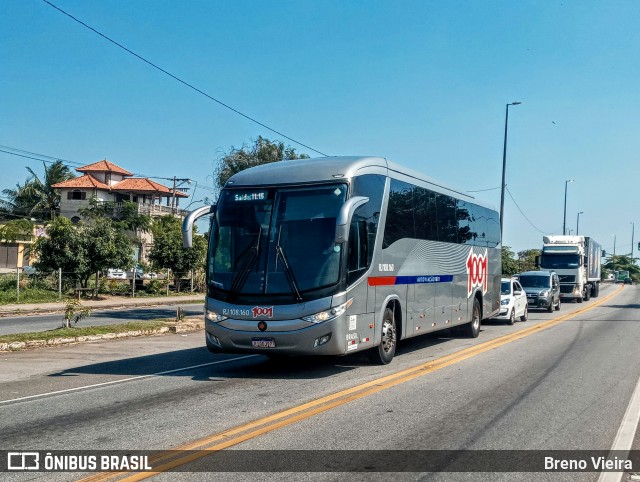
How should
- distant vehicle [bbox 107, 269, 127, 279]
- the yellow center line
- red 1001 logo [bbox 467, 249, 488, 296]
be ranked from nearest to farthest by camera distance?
1. the yellow center line
2. red 1001 logo [bbox 467, 249, 488, 296]
3. distant vehicle [bbox 107, 269, 127, 279]

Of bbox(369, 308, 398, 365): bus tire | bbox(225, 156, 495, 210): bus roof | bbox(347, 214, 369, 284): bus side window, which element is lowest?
bbox(369, 308, 398, 365): bus tire

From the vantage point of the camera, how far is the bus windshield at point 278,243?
35.6 feet

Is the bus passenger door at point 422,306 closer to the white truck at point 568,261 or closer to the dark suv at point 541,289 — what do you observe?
the dark suv at point 541,289

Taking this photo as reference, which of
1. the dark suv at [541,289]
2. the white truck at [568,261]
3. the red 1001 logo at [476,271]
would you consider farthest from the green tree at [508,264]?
the red 1001 logo at [476,271]

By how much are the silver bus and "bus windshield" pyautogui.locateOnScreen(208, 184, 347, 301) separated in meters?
0.02

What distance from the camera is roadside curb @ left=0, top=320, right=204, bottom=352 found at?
49.6ft

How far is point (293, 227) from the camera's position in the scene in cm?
1107

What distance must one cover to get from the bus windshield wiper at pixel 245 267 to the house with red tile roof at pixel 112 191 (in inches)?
2177

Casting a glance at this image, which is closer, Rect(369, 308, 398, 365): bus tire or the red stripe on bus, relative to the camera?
the red stripe on bus

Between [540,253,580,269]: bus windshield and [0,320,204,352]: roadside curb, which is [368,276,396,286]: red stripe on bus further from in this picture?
[540,253,580,269]: bus windshield

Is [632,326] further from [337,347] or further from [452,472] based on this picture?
[452,472]

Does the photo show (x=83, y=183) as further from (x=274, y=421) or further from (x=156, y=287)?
(x=274, y=421)

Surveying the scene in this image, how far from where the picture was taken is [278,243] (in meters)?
11.0

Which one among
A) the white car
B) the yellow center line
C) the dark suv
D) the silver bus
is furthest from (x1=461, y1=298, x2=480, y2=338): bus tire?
the dark suv
